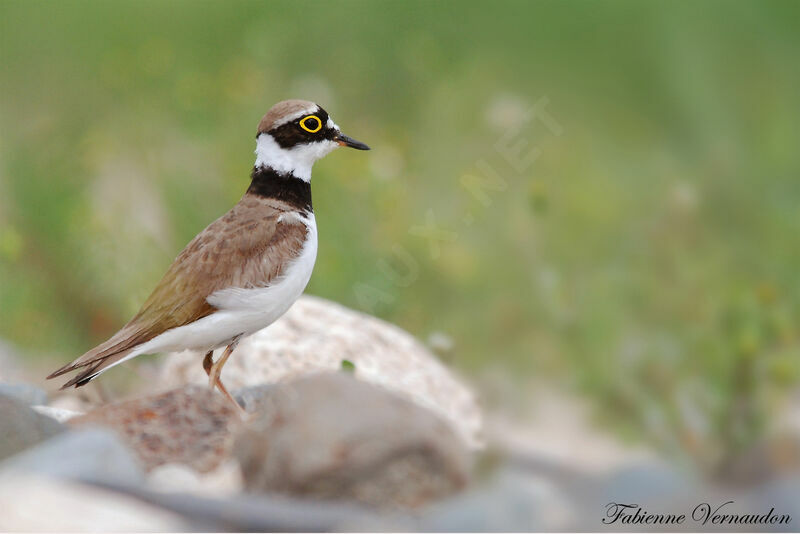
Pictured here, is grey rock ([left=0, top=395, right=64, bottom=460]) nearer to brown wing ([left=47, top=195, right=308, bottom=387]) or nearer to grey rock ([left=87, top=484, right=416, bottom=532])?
brown wing ([left=47, top=195, right=308, bottom=387])

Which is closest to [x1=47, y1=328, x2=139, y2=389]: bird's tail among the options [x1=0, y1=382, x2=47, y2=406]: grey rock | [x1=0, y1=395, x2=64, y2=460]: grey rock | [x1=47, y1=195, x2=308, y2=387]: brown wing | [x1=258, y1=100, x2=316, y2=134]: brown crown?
[x1=47, y1=195, x2=308, y2=387]: brown wing

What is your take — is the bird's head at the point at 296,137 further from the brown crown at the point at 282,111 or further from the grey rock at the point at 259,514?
the grey rock at the point at 259,514

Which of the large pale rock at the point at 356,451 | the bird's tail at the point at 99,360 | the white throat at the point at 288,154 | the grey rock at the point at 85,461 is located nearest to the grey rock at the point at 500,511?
the large pale rock at the point at 356,451

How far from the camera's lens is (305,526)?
304cm

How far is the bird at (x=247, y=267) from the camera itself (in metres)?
4.06

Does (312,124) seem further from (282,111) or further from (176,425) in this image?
(176,425)

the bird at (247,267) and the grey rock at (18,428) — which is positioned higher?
the bird at (247,267)

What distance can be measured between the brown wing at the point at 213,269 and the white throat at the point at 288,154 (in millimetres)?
182

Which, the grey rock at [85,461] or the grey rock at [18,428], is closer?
the grey rock at [85,461]

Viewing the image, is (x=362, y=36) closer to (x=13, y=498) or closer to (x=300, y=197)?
(x=300, y=197)

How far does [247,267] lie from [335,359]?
3.76 feet

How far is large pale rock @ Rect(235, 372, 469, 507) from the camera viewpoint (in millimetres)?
A: 3043

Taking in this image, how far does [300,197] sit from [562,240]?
2.01 meters

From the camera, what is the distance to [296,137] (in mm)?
4344
